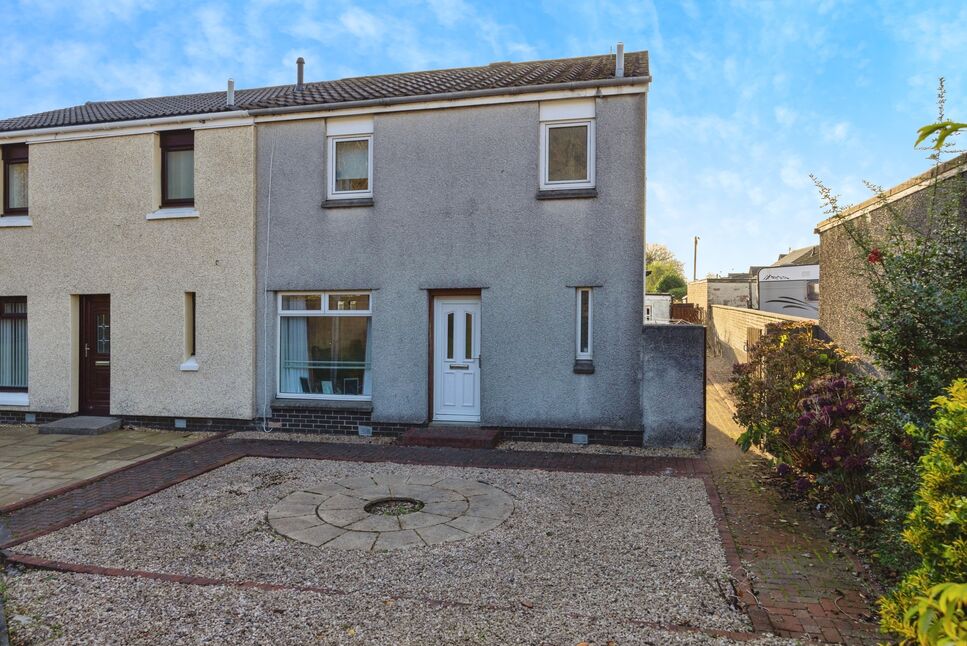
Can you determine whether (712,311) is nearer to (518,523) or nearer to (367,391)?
(367,391)

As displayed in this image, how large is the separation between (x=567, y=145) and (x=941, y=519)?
8.07m

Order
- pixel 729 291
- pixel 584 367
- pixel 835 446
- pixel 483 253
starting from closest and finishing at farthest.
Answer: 1. pixel 835 446
2. pixel 584 367
3. pixel 483 253
4. pixel 729 291

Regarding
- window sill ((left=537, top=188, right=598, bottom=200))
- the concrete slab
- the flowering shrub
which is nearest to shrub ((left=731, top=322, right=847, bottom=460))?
the flowering shrub

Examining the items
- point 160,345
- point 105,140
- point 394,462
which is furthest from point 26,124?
point 394,462

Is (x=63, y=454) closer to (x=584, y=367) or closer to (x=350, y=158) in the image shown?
(x=350, y=158)

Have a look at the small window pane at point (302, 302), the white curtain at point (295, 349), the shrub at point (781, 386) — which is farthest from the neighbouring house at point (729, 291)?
the white curtain at point (295, 349)

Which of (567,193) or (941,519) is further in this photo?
(567,193)

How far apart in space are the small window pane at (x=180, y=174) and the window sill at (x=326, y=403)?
14.1 feet

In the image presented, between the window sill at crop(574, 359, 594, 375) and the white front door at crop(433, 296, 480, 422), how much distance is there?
66.5 inches

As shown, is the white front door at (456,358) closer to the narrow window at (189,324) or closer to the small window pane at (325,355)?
the small window pane at (325,355)

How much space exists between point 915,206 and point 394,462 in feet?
23.2

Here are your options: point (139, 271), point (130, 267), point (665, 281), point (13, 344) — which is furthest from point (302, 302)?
point (665, 281)

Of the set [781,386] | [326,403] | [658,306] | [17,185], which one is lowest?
[326,403]

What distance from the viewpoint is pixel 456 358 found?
402 inches
